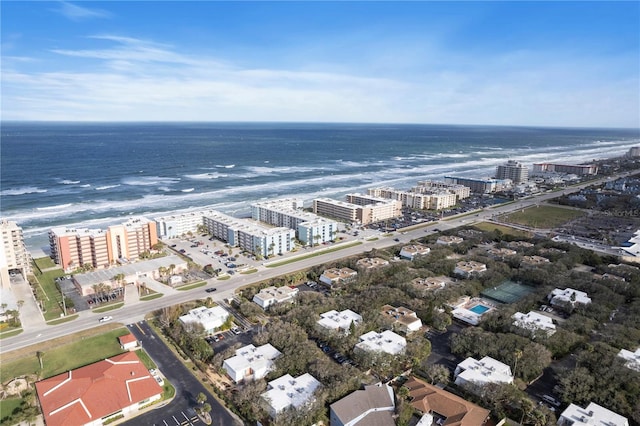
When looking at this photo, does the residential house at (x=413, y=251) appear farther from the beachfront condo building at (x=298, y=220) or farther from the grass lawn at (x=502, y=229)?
the grass lawn at (x=502, y=229)

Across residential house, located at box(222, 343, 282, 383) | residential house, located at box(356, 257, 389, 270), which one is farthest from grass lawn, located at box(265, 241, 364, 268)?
residential house, located at box(222, 343, 282, 383)

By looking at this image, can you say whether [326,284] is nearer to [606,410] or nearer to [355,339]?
[355,339]

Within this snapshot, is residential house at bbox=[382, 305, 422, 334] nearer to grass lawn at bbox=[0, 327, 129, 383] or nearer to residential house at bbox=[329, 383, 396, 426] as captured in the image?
residential house at bbox=[329, 383, 396, 426]

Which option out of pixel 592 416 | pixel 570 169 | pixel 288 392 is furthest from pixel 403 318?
pixel 570 169

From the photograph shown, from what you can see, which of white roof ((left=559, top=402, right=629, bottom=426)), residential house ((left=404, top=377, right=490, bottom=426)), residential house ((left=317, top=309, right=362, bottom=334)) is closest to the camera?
white roof ((left=559, top=402, right=629, bottom=426))

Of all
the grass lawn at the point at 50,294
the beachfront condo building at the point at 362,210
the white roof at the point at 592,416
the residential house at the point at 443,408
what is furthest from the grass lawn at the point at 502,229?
the grass lawn at the point at 50,294

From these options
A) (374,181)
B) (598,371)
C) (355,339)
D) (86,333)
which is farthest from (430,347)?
(374,181)

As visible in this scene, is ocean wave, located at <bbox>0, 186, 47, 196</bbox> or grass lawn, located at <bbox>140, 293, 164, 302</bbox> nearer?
grass lawn, located at <bbox>140, 293, 164, 302</bbox>
